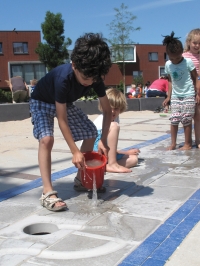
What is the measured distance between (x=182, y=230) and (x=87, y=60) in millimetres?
1411

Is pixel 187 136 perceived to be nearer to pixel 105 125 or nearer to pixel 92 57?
pixel 105 125

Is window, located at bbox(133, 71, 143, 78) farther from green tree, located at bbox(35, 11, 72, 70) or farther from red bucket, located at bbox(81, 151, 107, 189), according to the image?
red bucket, located at bbox(81, 151, 107, 189)

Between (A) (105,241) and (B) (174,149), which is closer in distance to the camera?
(A) (105,241)

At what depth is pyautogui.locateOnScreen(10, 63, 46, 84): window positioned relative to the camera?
4297 cm

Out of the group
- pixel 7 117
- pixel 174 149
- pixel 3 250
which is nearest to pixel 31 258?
pixel 3 250

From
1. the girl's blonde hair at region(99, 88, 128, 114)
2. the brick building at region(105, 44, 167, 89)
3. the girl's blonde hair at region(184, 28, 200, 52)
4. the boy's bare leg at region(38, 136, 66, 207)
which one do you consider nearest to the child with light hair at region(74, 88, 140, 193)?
the girl's blonde hair at region(99, 88, 128, 114)

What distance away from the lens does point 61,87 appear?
3061mm

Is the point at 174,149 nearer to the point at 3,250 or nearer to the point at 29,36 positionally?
the point at 3,250

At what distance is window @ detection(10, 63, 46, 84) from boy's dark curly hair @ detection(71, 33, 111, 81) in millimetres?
40990

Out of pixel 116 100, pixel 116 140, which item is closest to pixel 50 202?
pixel 116 140

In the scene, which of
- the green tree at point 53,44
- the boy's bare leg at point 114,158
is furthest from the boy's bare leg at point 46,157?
the green tree at point 53,44

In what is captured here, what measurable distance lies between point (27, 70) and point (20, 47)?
8.87ft

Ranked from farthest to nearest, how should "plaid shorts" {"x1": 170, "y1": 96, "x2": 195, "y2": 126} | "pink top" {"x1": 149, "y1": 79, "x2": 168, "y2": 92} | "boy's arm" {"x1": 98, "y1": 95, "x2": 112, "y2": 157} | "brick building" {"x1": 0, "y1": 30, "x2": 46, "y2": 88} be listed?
"brick building" {"x1": 0, "y1": 30, "x2": 46, "y2": 88}, "pink top" {"x1": 149, "y1": 79, "x2": 168, "y2": 92}, "plaid shorts" {"x1": 170, "y1": 96, "x2": 195, "y2": 126}, "boy's arm" {"x1": 98, "y1": 95, "x2": 112, "y2": 157}

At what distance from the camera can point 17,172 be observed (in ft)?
15.1
